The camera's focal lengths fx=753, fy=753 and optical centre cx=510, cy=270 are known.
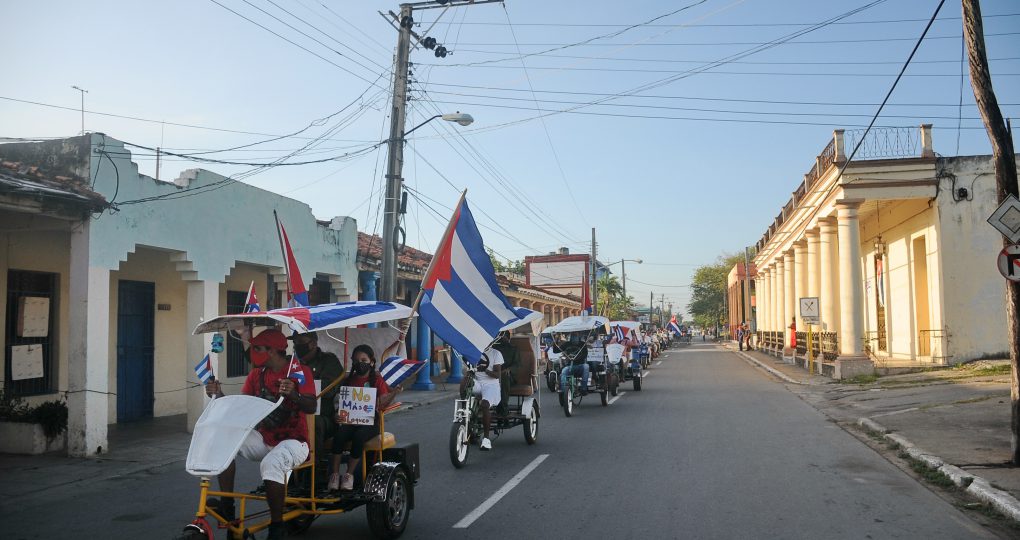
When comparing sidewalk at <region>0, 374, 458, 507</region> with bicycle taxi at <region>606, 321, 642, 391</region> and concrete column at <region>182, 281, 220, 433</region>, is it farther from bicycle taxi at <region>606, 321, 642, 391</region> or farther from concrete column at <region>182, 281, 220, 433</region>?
bicycle taxi at <region>606, 321, 642, 391</region>

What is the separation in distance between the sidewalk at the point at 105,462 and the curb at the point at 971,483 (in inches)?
396

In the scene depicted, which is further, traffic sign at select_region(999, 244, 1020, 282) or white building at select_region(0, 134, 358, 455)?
white building at select_region(0, 134, 358, 455)

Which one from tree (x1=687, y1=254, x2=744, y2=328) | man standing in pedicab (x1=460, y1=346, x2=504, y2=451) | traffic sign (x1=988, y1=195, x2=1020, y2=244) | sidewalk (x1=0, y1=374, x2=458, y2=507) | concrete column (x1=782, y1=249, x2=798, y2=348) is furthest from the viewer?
tree (x1=687, y1=254, x2=744, y2=328)

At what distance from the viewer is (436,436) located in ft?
42.4

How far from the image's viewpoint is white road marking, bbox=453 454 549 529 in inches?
270

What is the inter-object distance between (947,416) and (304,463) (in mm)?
11868

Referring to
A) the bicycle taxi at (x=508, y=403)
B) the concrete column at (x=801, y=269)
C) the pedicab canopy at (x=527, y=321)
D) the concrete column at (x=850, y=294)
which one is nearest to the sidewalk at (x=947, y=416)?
the concrete column at (x=850, y=294)

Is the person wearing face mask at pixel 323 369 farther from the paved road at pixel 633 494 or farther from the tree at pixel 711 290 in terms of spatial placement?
the tree at pixel 711 290

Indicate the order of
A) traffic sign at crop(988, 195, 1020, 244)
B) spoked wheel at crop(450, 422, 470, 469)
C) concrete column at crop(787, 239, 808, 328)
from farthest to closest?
concrete column at crop(787, 239, 808, 328) → spoked wheel at crop(450, 422, 470, 469) → traffic sign at crop(988, 195, 1020, 244)

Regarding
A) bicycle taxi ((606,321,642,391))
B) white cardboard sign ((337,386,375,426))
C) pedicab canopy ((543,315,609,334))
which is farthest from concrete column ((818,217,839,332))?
white cardboard sign ((337,386,375,426))

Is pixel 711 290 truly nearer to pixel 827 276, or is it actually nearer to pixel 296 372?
pixel 827 276

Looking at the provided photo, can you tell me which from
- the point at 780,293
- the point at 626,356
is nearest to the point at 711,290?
the point at 780,293

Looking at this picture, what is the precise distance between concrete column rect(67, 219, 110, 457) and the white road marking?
21.4ft

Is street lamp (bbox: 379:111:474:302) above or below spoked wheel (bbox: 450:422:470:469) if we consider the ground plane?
above
